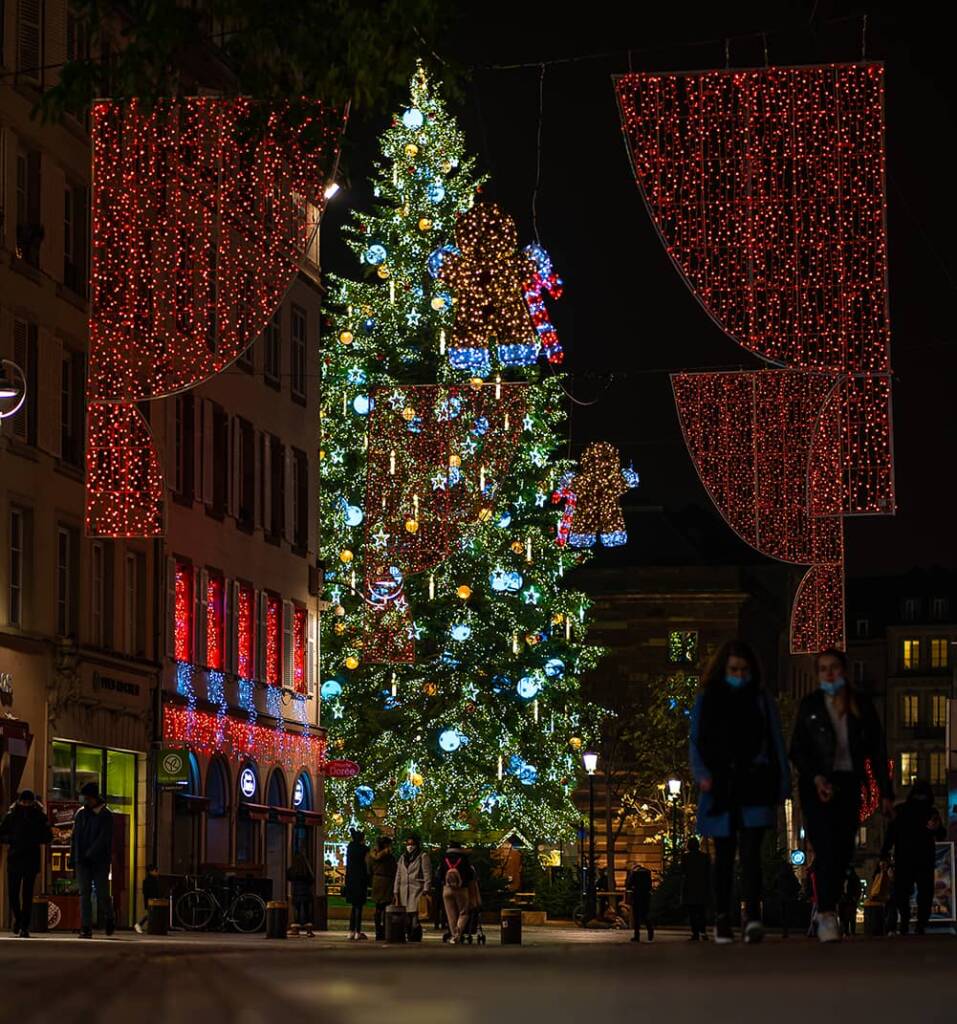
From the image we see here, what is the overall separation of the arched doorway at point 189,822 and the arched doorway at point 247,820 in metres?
2.74

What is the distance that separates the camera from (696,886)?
1581 inches

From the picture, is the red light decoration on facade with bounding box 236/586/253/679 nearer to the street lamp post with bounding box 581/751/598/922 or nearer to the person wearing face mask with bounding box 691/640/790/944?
the street lamp post with bounding box 581/751/598/922

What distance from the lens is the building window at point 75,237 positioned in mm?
44094

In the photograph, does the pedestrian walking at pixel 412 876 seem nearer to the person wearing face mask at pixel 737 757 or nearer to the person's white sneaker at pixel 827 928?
the person's white sneaker at pixel 827 928

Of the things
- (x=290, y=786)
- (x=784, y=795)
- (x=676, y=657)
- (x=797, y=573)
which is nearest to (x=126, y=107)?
(x=784, y=795)

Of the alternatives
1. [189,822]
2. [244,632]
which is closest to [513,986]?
[189,822]

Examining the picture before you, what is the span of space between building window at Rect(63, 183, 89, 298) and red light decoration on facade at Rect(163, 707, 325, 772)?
25.6 feet

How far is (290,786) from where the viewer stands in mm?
56688

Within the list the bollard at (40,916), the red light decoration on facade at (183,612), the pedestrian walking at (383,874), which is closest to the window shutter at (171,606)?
the red light decoration on facade at (183,612)

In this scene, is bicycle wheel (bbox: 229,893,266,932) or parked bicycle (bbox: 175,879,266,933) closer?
parked bicycle (bbox: 175,879,266,933)

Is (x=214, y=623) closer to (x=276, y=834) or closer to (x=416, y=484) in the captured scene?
(x=276, y=834)

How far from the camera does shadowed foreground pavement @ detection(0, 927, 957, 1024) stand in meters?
9.63

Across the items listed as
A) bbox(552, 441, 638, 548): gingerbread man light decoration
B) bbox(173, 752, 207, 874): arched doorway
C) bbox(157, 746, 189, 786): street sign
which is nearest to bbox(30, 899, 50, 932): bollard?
bbox(157, 746, 189, 786): street sign

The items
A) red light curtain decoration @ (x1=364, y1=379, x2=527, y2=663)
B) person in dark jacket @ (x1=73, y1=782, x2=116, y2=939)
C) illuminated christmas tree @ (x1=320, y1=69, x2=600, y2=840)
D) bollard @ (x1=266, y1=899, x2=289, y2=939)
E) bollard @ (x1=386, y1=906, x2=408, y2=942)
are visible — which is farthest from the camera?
illuminated christmas tree @ (x1=320, y1=69, x2=600, y2=840)
